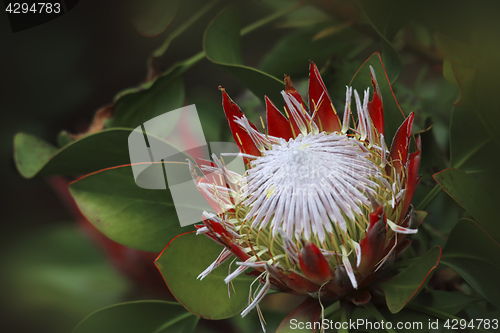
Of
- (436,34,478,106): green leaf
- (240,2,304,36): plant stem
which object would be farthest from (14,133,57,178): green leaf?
(436,34,478,106): green leaf

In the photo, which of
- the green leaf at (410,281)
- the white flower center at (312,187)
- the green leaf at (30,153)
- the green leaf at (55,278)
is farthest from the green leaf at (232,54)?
the green leaf at (55,278)

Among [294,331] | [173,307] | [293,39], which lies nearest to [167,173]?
[173,307]

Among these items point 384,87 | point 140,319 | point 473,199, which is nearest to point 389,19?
point 384,87

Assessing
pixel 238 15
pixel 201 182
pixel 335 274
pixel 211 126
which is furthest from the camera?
pixel 211 126

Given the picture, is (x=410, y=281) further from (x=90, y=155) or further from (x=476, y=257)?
(x=90, y=155)

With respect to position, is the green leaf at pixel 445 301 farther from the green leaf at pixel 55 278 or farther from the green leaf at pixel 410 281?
the green leaf at pixel 55 278

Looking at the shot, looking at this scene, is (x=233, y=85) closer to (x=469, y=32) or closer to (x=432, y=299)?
(x=469, y=32)

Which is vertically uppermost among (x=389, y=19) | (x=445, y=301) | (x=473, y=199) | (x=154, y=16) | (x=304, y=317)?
(x=154, y=16)
